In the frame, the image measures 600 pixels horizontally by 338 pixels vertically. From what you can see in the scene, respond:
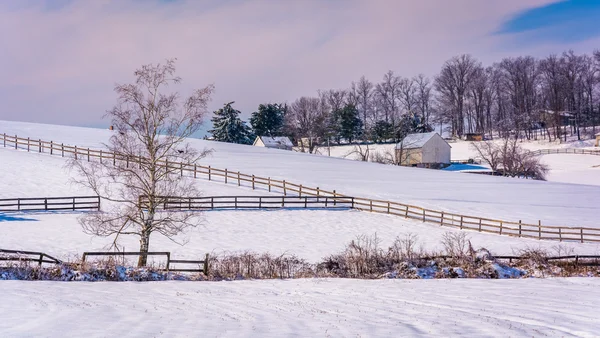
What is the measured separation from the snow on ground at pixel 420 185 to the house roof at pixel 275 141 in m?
21.4

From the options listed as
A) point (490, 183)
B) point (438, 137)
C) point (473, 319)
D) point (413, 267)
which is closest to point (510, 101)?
point (438, 137)

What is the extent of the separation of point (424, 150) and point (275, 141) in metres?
24.3

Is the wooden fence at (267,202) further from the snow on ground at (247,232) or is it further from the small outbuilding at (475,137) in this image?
the small outbuilding at (475,137)

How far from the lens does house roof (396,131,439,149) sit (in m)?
74.4

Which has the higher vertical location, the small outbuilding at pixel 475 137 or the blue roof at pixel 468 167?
the small outbuilding at pixel 475 137

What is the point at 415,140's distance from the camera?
75.8 meters

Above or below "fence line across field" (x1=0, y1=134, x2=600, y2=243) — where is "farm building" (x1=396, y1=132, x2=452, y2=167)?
above

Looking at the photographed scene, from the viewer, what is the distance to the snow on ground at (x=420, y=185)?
36.4 metres

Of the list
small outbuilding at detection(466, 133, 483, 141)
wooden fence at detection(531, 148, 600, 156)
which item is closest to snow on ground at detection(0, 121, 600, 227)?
wooden fence at detection(531, 148, 600, 156)

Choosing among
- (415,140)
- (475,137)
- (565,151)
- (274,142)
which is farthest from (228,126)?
(565,151)

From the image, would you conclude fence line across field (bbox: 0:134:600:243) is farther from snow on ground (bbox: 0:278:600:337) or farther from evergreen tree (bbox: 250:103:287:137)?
evergreen tree (bbox: 250:103:287:137)

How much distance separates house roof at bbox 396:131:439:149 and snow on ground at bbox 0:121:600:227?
18.4 meters

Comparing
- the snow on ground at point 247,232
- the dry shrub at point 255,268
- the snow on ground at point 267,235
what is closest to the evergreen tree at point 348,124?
the snow on ground at point 247,232

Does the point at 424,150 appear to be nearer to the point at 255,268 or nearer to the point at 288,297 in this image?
the point at 255,268
